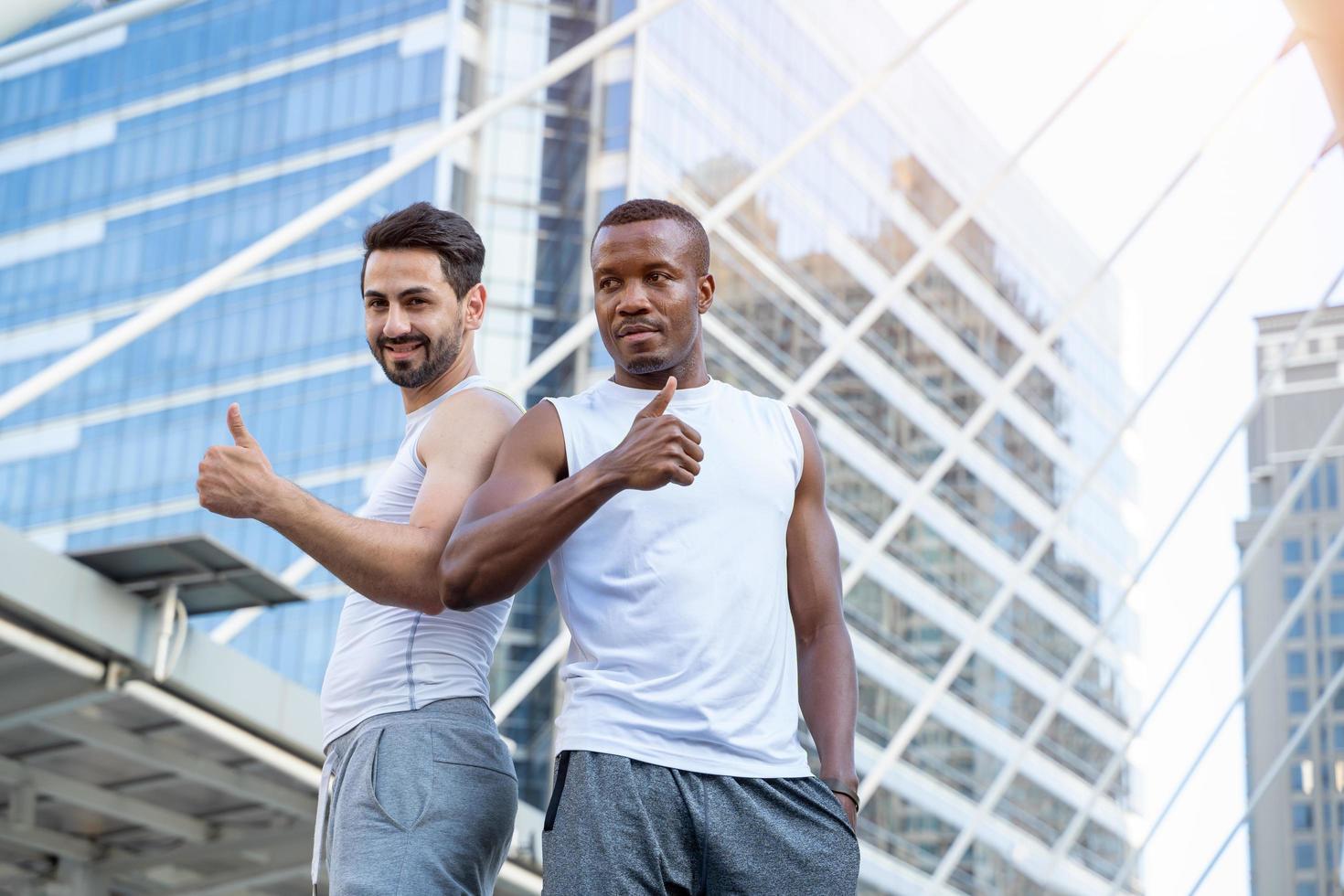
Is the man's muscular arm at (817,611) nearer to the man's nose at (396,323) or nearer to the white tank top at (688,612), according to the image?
the white tank top at (688,612)

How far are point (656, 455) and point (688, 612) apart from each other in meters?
0.23

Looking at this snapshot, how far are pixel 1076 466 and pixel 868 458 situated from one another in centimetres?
1586

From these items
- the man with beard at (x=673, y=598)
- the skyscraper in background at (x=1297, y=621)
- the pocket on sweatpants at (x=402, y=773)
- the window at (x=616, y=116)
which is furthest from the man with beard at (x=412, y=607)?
the window at (x=616, y=116)

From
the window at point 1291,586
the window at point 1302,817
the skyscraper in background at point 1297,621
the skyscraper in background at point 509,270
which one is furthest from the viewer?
the skyscraper in background at point 509,270

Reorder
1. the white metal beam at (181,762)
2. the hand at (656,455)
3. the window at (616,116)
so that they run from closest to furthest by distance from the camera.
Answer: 1. the hand at (656,455)
2. the white metal beam at (181,762)
3. the window at (616,116)

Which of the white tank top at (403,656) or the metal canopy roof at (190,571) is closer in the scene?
the white tank top at (403,656)

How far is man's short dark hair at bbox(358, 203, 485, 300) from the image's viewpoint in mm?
2551

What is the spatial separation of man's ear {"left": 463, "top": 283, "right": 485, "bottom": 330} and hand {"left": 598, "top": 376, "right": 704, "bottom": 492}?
51 centimetres

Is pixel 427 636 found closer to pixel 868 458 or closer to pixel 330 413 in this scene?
pixel 330 413

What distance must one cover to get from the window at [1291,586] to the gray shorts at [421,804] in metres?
37.7

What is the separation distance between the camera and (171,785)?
24.5 ft

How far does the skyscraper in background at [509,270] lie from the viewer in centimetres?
3978

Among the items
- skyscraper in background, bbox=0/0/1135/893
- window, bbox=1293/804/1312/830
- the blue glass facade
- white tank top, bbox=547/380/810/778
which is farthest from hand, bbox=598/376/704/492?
window, bbox=1293/804/1312/830

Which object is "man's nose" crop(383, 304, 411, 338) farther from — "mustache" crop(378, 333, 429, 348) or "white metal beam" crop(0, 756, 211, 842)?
"white metal beam" crop(0, 756, 211, 842)
